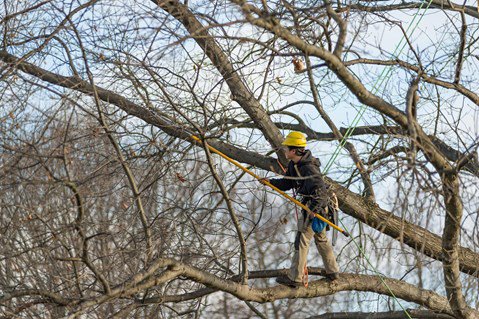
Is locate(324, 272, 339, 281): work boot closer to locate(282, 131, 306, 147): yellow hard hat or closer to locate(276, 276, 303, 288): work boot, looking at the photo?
locate(276, 276, 303, 288): work boot

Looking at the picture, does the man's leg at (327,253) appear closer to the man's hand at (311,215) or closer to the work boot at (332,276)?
the work boot at (332,276)

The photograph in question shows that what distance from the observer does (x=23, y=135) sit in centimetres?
673

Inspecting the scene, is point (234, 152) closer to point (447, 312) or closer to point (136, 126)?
point (136, 126)

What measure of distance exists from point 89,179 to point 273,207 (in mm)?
2544

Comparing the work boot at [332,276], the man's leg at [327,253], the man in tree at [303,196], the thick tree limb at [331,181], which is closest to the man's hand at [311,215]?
the man in tree at [303,196]

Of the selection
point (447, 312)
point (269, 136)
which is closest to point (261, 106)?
point (269, 136)

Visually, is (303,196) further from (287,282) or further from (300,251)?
(287,282)

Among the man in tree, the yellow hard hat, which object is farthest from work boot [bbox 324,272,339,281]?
the yellow hard hat

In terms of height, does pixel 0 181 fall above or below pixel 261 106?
A: below

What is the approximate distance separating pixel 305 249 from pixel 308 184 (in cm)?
69

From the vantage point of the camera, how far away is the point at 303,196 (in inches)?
312

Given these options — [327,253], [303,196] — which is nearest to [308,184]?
[303,196]

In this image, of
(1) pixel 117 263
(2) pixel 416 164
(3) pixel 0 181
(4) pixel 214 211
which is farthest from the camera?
(4) pixel 214 211

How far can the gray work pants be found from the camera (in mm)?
7988
